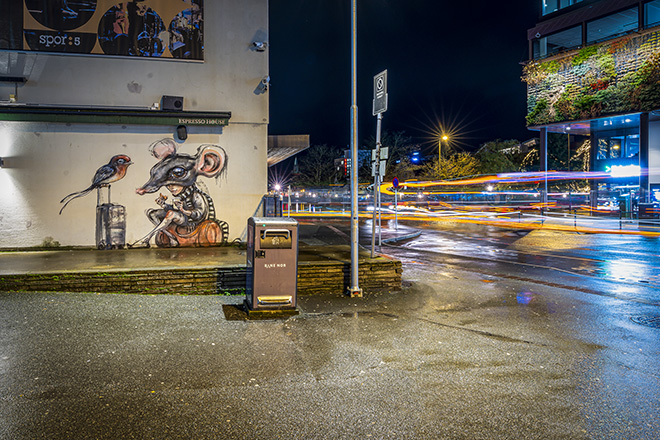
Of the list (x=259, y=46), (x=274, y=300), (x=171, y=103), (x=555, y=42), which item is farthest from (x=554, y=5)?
(x=274, y=300)

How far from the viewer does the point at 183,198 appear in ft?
35.8

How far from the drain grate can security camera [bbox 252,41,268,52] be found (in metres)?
9.26

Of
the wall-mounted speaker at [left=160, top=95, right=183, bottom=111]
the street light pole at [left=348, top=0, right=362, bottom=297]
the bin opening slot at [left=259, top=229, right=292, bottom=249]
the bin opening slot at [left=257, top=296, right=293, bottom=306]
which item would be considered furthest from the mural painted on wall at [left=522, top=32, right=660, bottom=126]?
the bin opening slot at [left=257, top=296, right=293, bottom=306]

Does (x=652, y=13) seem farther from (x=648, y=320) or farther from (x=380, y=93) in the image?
(x=648, y=320)

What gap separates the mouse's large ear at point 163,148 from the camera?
423 inches

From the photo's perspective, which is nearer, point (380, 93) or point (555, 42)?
point (380, 93)

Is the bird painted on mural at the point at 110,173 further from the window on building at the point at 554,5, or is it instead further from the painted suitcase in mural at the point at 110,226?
the window on building at the point at 554,5

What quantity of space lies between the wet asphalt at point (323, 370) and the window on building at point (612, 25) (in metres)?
34.0

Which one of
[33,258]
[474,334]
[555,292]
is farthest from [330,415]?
[33,258]

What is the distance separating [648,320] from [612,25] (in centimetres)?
3631

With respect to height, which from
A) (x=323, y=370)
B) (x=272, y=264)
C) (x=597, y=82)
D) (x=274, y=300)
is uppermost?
(x=597, y=82)

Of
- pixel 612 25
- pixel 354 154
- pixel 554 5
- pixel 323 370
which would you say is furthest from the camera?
pixel 554 5

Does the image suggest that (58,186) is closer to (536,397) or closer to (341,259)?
(341,259)

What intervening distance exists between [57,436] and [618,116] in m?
38.2
